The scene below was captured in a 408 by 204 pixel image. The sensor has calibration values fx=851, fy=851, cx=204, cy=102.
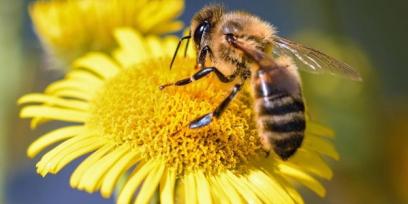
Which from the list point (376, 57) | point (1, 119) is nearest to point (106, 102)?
point (1, 119)

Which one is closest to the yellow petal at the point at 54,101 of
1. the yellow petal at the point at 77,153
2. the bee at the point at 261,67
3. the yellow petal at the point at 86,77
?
the yellow petal at the point at 86,77

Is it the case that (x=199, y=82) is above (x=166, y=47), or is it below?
below

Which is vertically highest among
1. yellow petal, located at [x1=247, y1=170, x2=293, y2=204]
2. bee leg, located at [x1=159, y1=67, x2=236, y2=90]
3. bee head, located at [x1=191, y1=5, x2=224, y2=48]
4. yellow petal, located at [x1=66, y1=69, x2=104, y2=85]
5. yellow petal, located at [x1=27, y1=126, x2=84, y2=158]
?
yellow petal, located at [x1=66, y1=69, x2=104, y2=85]

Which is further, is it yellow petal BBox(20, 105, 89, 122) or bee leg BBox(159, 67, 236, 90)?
yellow petal BBox(20, 105, 89, 122)

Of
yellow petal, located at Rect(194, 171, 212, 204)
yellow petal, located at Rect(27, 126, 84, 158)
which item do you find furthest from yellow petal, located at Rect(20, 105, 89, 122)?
yellow petal, located at Rect(194, 171, 212, 204)

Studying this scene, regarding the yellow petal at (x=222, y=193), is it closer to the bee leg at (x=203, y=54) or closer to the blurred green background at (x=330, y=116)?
the bee leg at (x=203, y=54)

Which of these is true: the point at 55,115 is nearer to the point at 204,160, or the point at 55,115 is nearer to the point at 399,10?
the point at 204,160

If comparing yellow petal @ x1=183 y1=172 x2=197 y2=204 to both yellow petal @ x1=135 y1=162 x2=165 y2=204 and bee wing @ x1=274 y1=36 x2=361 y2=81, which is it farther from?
bee wing @ x1=274 y1=36 x2=361 y2=81
